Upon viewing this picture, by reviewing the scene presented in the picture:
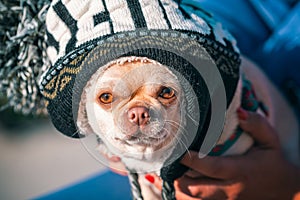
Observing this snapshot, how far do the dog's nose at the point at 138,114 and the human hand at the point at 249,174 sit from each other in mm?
186

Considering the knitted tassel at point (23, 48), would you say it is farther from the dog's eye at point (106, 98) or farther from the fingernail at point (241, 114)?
the fingernail at point (241, 114)

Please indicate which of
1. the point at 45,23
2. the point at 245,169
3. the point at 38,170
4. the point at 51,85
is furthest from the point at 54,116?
the point at 38,170

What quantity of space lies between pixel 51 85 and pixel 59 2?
131 mm

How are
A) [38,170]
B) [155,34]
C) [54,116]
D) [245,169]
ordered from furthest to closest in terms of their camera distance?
1. [38,170]
2. [245,169]
3. [54,116]
4. [155,34]

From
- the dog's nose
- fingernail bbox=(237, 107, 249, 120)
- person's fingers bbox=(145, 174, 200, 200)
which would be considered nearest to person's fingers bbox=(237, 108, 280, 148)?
fingernail bbox=(237, 107, 249, 120)

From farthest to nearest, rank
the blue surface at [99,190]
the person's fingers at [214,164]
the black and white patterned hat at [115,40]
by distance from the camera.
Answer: the blue surface at [99,190]
the person's fingers at [214,164]
the black and white patterned hat at [115,40]

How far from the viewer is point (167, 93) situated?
86 cm

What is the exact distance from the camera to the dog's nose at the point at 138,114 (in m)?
0.82

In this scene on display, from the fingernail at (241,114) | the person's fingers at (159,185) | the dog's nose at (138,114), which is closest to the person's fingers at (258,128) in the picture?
the fingernail at (241,114)

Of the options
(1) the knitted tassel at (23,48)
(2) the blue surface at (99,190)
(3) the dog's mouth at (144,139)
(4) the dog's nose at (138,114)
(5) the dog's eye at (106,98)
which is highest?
(4) the dog's nose at (138,114)

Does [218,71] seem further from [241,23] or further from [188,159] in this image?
[241,23]

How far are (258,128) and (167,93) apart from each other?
279 mm

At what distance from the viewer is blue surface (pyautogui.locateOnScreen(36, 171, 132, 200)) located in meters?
1.32

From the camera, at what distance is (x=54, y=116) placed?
2.96ft
